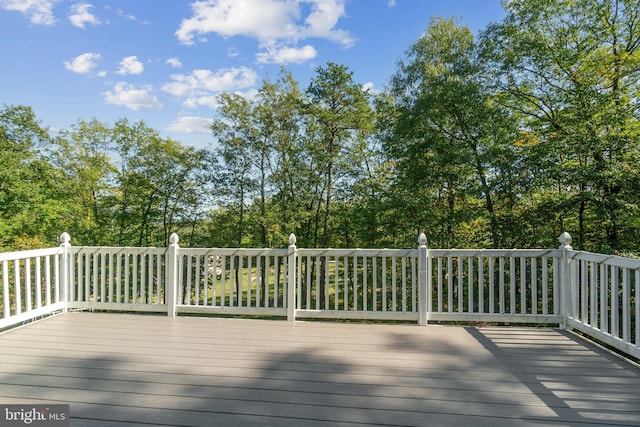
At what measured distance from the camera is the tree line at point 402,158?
281 inches

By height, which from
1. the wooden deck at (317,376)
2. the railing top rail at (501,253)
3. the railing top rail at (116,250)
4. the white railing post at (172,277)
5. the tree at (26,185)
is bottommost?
the wooden deck at (317,376)

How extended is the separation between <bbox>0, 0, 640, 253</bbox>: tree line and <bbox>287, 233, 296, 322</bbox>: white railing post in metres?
5.79

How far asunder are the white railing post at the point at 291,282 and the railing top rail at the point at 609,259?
279cm

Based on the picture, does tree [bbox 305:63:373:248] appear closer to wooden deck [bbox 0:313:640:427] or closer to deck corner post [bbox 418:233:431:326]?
deck corner post [bbox 418:233:431:326]

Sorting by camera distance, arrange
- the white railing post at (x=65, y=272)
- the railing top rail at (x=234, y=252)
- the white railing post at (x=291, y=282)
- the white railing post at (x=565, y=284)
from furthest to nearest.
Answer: the white railing post at (x=65, y=272), the railing top rail at (x=234, y=252), the white railing post at (x=291, y=282), the white railing post at (x=565, y=284)

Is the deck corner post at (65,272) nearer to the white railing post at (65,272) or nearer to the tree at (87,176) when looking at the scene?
the white railing post at (65,272)

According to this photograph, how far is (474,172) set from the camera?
9.41 meters

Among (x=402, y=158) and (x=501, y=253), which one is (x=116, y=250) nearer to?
(x=501, y=253)

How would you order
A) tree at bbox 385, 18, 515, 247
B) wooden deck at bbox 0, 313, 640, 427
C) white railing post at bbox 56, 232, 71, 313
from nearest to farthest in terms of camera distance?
1. wooden deck at bbox 0, 313, 640, 427
2. white railing post at bbox 56, 232, 71, 313
3. tree at bbox 385, 18, 515, 247

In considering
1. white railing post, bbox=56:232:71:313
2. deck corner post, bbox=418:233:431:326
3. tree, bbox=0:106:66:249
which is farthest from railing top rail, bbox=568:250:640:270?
tree, bbox=0:106:66:249

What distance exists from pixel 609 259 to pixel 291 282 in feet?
9.38

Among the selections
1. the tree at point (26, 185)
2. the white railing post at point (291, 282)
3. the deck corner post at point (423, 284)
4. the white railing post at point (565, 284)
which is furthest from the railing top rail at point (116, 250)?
A: the tree at point (26, 185)

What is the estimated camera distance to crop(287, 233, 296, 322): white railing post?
3994 mm

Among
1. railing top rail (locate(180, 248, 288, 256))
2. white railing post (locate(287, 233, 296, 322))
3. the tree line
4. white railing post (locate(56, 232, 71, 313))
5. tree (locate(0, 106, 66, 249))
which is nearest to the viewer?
white railing post (locate(287, 233, 296, 322))
